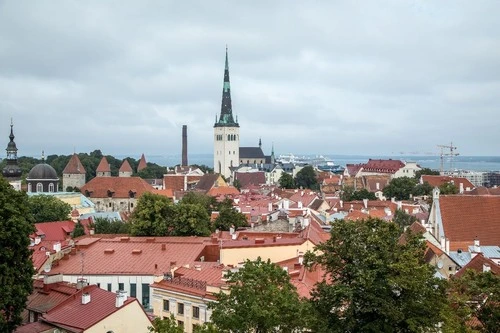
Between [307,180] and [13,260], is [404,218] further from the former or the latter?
[307,180]


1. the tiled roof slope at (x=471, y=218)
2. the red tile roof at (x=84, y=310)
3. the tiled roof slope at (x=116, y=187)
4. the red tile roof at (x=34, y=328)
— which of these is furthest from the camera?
the tiled roof slope at (x=116, y=187)

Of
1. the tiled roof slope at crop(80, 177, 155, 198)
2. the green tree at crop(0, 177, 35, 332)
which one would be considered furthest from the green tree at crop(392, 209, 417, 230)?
the tiled roof slope at crop(80, 177, 155, 198)

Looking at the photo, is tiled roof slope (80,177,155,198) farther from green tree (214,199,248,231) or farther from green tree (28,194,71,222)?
green tree (214,199,248,231)

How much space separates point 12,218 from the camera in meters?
33.0

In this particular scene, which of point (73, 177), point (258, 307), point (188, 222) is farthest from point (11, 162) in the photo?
point (258, 307)

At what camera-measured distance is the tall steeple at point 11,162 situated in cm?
10594

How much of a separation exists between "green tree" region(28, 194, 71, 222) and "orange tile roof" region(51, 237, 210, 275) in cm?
3333

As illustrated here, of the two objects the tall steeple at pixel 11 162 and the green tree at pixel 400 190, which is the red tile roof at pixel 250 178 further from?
the tall steeple at pixel 11 162

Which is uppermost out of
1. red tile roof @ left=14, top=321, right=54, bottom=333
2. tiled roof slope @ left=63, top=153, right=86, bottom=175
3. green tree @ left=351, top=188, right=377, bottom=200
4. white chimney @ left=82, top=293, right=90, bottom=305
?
tiled roof slope @ left=63, top=153, right=86, bottom=175

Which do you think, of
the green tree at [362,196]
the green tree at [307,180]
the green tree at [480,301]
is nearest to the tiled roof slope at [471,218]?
the green tree at [480,301]

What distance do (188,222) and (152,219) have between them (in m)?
3.42

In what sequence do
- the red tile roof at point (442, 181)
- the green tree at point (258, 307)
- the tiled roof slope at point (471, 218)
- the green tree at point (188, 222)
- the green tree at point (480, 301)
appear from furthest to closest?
the red tile roof at point (442, 181), the green tree at point (188, 222), the tiled roof slope at point (471, 218), the green tree at point (480, 301), the green tree at point (258, 307)

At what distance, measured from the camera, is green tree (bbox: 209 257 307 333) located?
944 inches

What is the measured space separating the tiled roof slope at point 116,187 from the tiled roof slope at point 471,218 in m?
71.2
